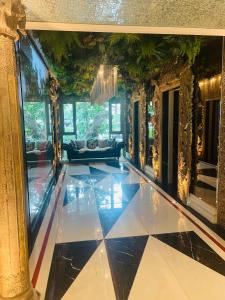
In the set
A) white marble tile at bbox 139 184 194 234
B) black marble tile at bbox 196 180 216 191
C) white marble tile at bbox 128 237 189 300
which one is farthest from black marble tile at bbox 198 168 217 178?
white marble tile at bbox 128 237 189 300

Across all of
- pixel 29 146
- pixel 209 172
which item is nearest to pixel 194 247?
pixel 29 146

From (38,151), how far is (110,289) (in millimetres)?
2579

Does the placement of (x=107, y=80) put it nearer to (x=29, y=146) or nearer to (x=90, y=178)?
(x=29, y=146)

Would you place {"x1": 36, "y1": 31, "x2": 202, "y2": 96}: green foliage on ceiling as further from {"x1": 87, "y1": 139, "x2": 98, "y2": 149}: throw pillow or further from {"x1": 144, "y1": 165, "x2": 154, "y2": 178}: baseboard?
{"x1": 87, "y1": 139, "x2": 98, "y2": 149}: throw pillow

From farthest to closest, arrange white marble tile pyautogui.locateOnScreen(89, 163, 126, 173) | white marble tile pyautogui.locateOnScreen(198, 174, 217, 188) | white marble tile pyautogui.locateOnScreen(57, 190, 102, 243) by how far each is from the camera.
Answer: white marble tile pyautogui.locateOnScreen(89, 163, 126, 173) → white marble tile pyautogui.locateOnScreen(198, 174, 217, 188) → white marble tile pyautogui.locateOnScreen(57, 190, 102, 243)

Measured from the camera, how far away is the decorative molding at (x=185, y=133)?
3.94 meters

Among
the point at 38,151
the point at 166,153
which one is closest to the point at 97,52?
the point at 38,151

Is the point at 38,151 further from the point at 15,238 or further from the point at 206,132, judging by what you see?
the point at 206,132

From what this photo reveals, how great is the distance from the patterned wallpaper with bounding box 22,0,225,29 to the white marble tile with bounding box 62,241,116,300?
83.7 inches

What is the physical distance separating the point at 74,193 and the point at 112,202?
0.96 meters

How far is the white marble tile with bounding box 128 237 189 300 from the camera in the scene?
205 cm

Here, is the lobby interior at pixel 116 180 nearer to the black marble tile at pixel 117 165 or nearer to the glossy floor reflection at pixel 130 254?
the glossy floor reflection at pixel 130 254

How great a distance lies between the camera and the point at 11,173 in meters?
1.50

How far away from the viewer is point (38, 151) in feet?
13.5
